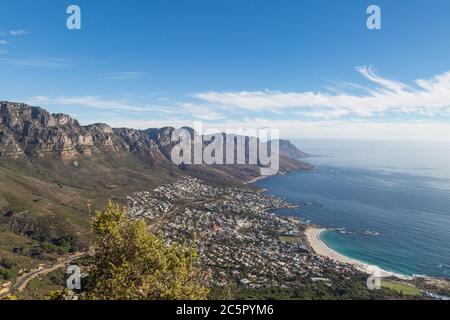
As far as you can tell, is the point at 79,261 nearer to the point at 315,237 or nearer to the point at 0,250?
the point at 0,250

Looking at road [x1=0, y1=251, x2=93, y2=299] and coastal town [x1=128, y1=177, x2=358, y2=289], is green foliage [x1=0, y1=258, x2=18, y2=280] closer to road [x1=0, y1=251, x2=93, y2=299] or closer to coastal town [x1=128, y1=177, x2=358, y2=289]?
road [x1=0, y1=251, x2=93, y2=299]

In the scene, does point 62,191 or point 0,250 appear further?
point 62,191

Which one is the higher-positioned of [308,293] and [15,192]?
[15,192]
